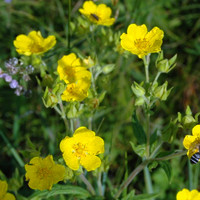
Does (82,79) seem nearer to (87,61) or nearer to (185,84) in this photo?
(87,61)

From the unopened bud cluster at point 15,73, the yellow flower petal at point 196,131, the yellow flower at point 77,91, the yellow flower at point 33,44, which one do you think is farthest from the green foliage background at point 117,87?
the yellow flower petal at point 196,131

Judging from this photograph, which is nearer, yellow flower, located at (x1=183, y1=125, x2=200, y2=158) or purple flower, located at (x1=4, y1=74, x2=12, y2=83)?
yellow flower, located at (x1=183, y1=125, x2=200, y2=158)

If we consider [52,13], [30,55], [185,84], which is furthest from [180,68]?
[30,55]

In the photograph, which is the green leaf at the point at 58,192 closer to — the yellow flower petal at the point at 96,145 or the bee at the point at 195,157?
the yellow flower petal at the point at 96,145

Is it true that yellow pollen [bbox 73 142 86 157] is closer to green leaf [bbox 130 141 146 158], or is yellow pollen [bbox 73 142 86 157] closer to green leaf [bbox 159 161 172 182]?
green leaf [bbox 130 141 146 158]

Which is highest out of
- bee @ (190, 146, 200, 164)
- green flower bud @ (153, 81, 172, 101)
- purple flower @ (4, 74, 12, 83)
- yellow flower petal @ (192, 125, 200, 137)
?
green flower bud @ (153, 81, 172, 101)

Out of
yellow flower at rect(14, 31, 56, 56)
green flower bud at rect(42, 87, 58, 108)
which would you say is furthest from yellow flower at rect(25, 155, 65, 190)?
yellow flower at rect(14, 31, 56, 56)

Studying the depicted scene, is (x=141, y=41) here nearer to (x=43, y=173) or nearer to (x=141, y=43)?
(x=141, y=43)
